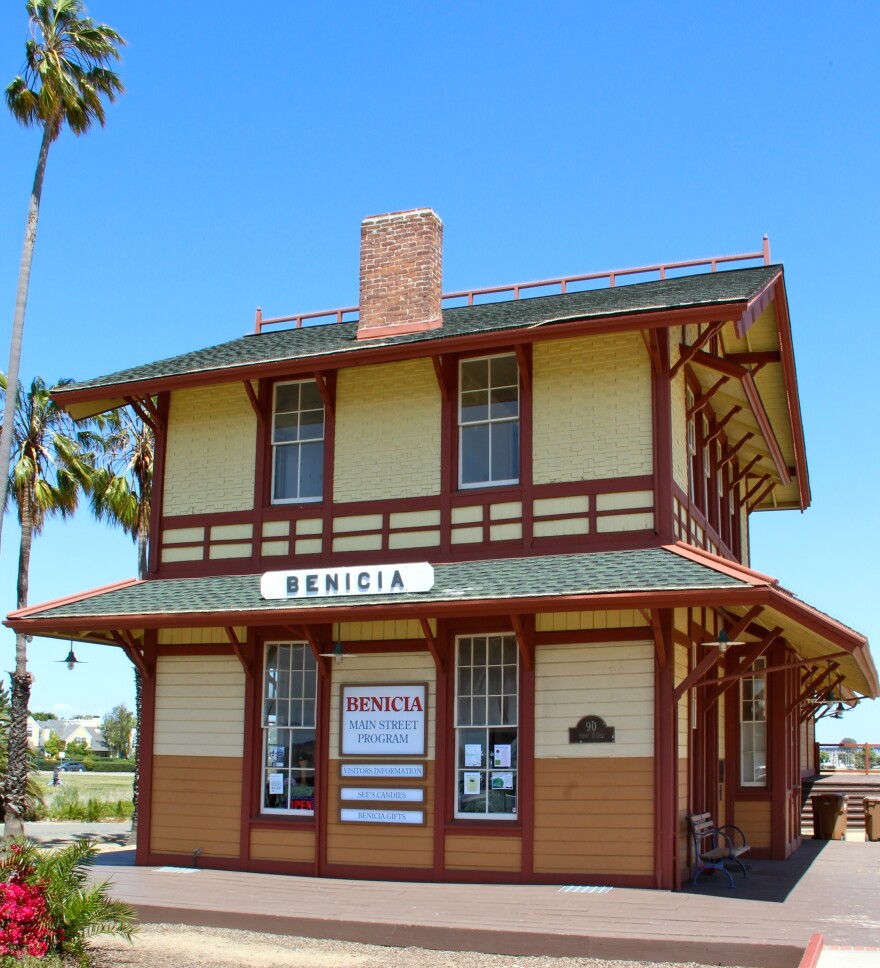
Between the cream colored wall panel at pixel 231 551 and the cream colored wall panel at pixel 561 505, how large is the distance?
4020 mm

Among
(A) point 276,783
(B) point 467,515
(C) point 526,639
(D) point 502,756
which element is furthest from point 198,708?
(C) point 526,639

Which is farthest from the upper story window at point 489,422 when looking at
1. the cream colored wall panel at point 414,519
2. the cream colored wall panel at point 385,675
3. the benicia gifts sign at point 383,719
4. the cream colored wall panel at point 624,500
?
the benicia gifts sign at point 383,719

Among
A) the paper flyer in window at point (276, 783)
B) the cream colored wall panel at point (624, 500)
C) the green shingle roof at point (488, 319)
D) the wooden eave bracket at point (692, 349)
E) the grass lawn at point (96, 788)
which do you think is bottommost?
the grass lawn at point (96, 788)

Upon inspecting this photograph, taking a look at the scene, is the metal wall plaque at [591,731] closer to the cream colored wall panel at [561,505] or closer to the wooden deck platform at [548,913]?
the wooden deck platform at [548,913]

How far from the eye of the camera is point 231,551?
15.8m

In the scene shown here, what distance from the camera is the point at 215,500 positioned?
1603 cm

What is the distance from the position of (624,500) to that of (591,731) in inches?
103

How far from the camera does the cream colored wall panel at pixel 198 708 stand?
15.1 metres

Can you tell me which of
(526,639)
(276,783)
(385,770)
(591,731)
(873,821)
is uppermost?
(526,639)

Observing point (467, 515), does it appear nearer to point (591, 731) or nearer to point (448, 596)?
point (448, 596)

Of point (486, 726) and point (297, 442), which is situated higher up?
point (297, 442)

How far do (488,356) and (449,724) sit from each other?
176 inches

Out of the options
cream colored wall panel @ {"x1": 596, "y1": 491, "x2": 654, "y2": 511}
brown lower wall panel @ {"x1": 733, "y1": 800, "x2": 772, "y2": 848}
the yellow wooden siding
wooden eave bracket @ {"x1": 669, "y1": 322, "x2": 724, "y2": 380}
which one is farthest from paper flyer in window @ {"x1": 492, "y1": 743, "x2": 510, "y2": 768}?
brown lower wall panel @ {"x1": 733, "y1": 800, "x2": 772, "y2": 848}

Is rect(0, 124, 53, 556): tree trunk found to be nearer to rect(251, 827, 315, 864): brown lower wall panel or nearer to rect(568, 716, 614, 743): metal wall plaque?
rect(251, 827, 315, 864): brown lower wall panel
